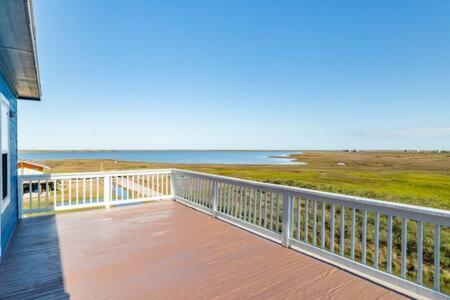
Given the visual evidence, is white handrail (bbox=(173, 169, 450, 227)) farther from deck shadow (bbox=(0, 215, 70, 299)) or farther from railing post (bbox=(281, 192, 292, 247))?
deck shadow (bbox=(0, 215, 70, 299))

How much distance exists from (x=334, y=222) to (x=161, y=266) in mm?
2201

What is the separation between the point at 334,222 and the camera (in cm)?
321

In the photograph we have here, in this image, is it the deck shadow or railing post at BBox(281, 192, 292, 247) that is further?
railing post at BBox(281, 192, 292, 247)

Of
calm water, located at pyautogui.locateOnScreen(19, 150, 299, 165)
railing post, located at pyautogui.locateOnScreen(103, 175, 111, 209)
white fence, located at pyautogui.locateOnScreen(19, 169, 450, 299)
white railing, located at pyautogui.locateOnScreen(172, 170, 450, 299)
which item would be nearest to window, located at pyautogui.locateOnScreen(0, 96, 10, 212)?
white fence, located at pyautogui.locateOnScreen(19, 169, 450, 299)

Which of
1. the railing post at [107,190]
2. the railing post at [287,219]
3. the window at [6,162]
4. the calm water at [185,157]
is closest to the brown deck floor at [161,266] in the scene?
the railing post at [287,219]

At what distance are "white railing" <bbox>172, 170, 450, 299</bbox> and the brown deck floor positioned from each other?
0.17m

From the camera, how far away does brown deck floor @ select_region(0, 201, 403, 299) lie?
7.18 feet

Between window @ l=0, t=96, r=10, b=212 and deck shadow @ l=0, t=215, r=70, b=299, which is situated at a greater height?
window @ l=0, t=96, r=10, b=212

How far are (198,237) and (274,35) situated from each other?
936 cm

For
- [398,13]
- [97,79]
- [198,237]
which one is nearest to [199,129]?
[97,79]

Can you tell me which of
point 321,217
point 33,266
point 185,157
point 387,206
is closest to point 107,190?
point 33,266

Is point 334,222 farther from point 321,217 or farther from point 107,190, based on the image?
point 107,190

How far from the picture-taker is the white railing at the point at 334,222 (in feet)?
6.90

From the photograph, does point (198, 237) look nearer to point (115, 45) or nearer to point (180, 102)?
point (115, 45)
